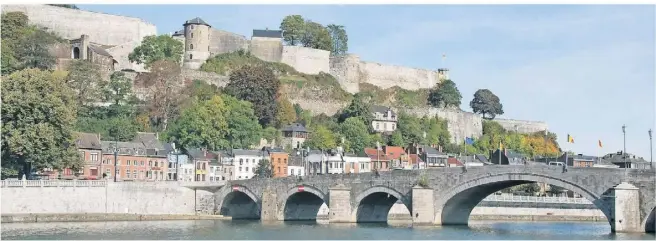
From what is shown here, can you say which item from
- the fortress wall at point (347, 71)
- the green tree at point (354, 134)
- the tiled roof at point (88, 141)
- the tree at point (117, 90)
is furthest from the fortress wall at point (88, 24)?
the tiled roof at point (88, 141)

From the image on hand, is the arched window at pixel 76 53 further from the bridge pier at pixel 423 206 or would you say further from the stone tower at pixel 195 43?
the bridge pier at pixel 423 206

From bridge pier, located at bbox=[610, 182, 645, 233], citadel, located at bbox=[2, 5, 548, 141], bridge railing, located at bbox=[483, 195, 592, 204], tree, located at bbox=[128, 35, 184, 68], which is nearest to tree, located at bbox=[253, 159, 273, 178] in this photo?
citadel, located at bbox=[2, 5, 548, 141]

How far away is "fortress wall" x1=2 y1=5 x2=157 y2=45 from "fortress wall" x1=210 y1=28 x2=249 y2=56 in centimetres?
556

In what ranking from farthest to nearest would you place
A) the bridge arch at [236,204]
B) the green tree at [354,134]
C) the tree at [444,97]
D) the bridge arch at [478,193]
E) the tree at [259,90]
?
the tree at [444,97] < the green tree at [354,134] < the tree at [259,90] < the bridge arch at [236,204] < the bridge arch at [478,193]

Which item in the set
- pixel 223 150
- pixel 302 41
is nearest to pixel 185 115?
pixel 223 150

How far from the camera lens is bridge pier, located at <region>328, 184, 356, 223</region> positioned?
2341 inches

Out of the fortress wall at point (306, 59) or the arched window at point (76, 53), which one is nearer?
the arched window at point (76, 53)

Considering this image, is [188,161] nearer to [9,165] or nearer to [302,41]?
[9,165]

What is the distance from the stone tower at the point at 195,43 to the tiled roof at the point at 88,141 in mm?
25199

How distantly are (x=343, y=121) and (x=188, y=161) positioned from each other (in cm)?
2198

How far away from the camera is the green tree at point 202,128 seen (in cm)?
8406

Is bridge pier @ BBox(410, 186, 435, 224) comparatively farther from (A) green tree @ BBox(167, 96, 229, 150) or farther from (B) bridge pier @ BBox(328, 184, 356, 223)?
(A) green tree @ BBox(167, 96, 229, 150)

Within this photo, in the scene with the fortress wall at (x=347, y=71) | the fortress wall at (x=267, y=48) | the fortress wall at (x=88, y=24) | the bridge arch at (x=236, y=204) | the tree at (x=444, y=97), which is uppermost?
the fortress wall at (x=88, y=24)

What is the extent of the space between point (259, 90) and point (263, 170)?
10868 millimetres
